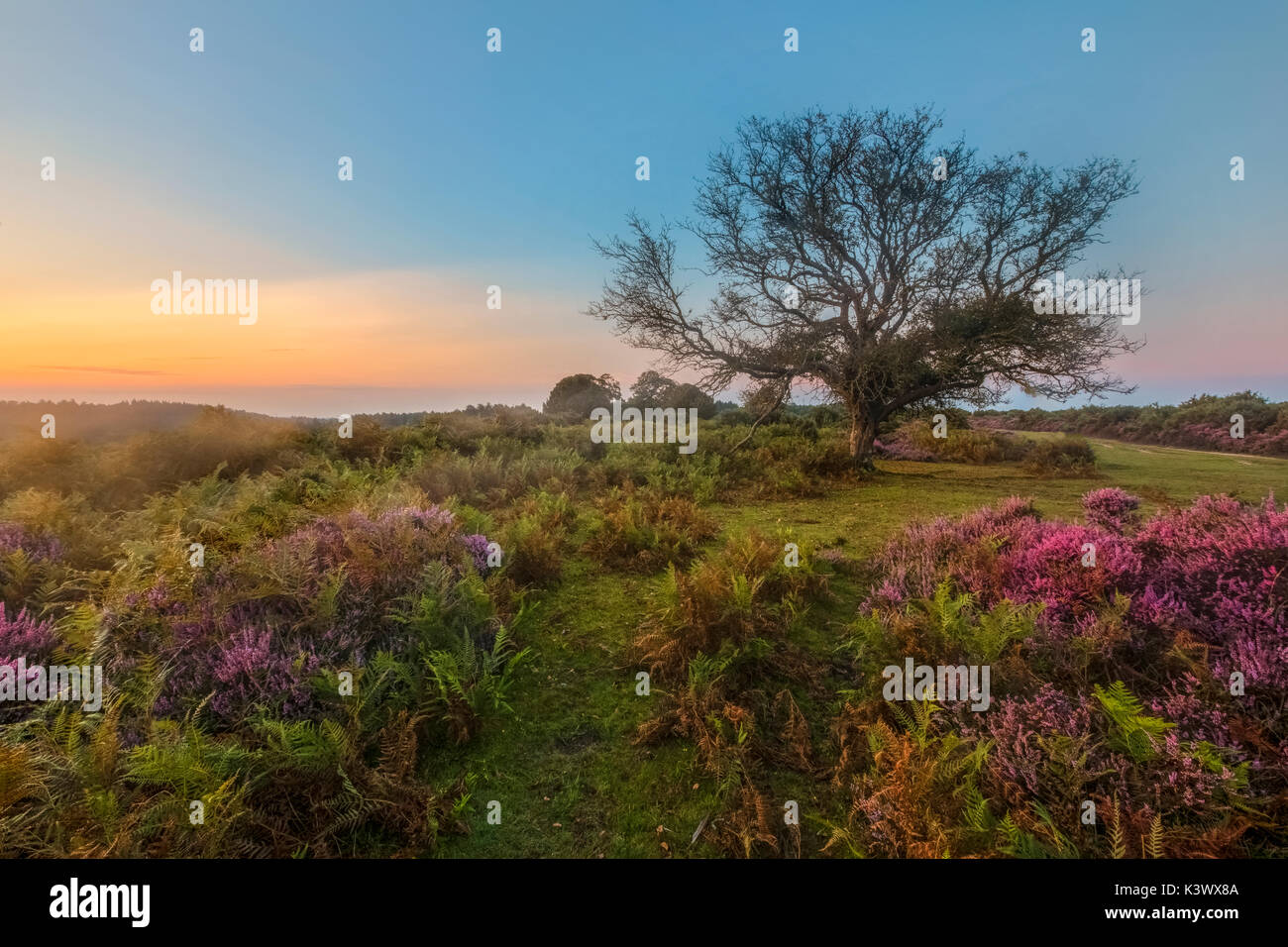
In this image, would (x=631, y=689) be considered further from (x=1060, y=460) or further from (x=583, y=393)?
(x=583, y=393)

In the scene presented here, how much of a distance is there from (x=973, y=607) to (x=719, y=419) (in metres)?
27.0

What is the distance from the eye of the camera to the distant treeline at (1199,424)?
1755 cm

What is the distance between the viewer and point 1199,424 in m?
20.7

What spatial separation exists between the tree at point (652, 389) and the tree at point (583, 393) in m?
6.57

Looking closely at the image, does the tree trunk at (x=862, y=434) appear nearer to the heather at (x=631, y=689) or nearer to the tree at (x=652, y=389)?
the tree at (x=652, y=389)

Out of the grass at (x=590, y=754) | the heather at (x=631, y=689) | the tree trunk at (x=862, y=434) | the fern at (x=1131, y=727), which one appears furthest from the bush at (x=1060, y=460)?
the fern at (x=1131, y=727)

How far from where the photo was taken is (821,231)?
1645 cm

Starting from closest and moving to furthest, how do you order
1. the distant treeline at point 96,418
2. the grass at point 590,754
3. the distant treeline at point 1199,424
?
the grass at point 590,754
the distant treeline at point 96,418
the distant treeline at point 1199,424

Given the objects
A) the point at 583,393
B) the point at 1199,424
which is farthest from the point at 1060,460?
the point at 583,393

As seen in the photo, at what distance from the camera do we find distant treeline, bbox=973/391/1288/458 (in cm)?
1755

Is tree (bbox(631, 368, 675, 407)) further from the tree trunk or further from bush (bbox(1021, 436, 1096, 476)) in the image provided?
bush (bbox(1021, 436, 1096, 476))

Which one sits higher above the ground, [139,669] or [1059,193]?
[1059,193]
